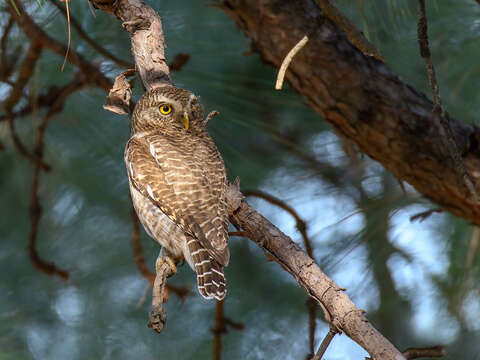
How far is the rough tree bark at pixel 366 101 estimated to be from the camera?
224 centimetres

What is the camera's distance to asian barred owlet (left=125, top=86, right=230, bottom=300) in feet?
5.33

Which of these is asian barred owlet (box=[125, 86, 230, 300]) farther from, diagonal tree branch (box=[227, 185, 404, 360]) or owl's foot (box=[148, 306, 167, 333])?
owl's foot (box=[148, 306, 167, 333])

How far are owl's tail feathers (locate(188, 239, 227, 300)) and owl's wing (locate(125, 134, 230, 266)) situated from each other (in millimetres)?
40

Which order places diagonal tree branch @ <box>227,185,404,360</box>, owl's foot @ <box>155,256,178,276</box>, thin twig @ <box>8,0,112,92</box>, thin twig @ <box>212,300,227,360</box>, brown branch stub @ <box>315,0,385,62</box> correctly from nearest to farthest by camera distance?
diagonal tree branch @ <box>227,185,404,360</box>, brown branch stub @ <box>315,0,385,62</box>, owl's foot @ <box>155,256,178,276</box>, thin twig @ <box>212,300,227,360</box>, thin twig @ <box>8,0,112,92</box>

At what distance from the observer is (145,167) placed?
1.76 metres

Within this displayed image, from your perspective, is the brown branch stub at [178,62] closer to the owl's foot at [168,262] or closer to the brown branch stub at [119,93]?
the brown branch stub at [119,93]

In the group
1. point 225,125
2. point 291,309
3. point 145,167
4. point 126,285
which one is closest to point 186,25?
point 225,125

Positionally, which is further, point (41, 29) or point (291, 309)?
point (291, 309)

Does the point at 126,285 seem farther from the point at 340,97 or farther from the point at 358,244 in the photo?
the point at 340,97

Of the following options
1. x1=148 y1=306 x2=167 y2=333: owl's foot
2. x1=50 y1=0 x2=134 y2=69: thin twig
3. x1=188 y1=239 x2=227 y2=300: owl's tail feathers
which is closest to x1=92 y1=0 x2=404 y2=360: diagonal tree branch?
x1=148 y1=306 x2=167 y2=333: owl's foot

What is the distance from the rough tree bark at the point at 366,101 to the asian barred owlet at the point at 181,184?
553 mm

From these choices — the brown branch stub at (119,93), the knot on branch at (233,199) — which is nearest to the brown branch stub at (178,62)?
the brown branch stub at (119,93)

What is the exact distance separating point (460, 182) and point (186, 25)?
49.7 inches

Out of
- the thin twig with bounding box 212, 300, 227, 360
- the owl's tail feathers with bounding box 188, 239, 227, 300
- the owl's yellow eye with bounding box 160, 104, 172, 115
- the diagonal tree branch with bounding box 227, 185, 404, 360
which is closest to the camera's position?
the diagonal tree branch with bounding box 227, 185, 404, 360
